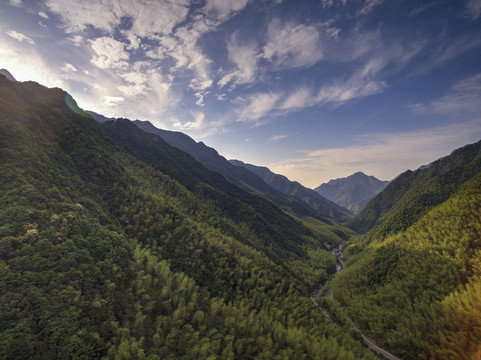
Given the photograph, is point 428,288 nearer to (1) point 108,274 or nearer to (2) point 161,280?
(2) point 161,280

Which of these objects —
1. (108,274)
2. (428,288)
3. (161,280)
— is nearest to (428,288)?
(428,288)

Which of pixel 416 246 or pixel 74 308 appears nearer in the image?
pixel 74 308

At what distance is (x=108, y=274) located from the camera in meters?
49.2

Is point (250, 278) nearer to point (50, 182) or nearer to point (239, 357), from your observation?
point (239, 357)

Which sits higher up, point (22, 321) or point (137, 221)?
point (137, 221)

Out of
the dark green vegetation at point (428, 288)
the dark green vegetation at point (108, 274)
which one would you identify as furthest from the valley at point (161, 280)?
the dark green vegetation at point (428, 288)

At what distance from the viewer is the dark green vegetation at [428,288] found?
62.2 meters

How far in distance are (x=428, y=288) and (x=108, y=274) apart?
115094 millimetres

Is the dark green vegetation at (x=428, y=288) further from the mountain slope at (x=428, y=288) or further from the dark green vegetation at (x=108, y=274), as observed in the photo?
the dark green vegetation at (x=108, y=274)

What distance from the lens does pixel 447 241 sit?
3524 inches

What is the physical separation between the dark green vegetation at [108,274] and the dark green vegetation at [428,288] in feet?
62.1

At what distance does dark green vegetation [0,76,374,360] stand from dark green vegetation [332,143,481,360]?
1893 cm

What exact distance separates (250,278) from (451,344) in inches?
2444

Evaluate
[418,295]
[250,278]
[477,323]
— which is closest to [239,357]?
[250,278]
